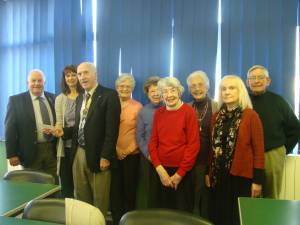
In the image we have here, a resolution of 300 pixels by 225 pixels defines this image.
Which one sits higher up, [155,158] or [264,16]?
[264,16]

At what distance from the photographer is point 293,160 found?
9.76ft

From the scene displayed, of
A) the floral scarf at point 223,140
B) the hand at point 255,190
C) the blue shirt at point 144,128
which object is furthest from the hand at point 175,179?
the hand at point 255,190

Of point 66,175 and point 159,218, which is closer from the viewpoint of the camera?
point 159,218

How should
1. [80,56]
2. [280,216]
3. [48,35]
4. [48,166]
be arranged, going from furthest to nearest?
1. [48,35]
2. [80,56]
3. [48,166]
4. [280,216]

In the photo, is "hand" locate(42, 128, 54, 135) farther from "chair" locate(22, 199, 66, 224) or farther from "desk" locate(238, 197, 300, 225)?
"desk" locate(238, 197, 300, 225)

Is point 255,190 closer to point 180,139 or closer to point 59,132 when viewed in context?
point 180,139

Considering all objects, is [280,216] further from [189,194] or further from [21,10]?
[21,10]

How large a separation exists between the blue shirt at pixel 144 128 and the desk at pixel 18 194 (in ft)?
3.29

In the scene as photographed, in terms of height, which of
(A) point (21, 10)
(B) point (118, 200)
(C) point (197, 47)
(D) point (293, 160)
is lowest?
(B) point (118, 200)

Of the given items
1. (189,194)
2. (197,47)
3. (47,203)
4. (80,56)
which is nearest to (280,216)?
(189,194)

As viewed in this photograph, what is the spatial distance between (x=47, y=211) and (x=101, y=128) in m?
1.12

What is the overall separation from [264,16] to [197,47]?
2.46 feet

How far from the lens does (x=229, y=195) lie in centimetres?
225

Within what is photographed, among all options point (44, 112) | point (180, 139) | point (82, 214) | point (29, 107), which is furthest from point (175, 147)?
point (29, 107)
